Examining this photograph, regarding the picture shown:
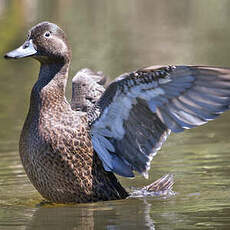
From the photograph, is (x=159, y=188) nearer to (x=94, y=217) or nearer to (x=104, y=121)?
(x=104, y=121)

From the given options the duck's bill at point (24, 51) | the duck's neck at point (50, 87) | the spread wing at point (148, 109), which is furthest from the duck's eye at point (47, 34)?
the spread wing at point (148, 109)

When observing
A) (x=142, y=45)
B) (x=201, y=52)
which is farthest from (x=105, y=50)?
(x=201, y=52)

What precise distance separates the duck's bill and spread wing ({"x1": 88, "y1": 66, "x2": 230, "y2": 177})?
0.88 m

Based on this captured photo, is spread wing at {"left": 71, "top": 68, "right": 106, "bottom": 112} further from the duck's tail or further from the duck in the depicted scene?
the duck's tail

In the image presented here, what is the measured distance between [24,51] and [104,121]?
3.63ft

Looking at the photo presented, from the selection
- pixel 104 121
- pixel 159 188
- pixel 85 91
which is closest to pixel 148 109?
pixel 104 121

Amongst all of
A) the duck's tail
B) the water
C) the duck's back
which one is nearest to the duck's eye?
the duck's back

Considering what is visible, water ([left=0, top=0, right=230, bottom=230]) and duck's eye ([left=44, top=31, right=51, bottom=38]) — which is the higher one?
duck's eye ([left=44, top=31, right=51, bottom=38])

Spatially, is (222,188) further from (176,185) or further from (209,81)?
(209,81)

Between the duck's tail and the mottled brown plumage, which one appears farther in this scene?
the duck's tail

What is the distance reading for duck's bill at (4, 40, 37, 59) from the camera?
357 inches

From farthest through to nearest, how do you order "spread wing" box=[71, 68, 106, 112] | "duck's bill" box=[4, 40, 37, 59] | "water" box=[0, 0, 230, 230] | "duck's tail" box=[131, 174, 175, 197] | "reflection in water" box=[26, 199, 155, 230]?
"spread wing" box=[71, 68, 106, 112] < "duck's tail" box=[131, 174, 175, 197] < "duck's bill" box=[4, 40, 37, 59] < "water" box=[0, 0, 230, 230] < "reflection in water" box=[26, 199, 155, 230]

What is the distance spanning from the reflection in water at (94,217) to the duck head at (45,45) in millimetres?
1589

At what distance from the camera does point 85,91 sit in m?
10.7
